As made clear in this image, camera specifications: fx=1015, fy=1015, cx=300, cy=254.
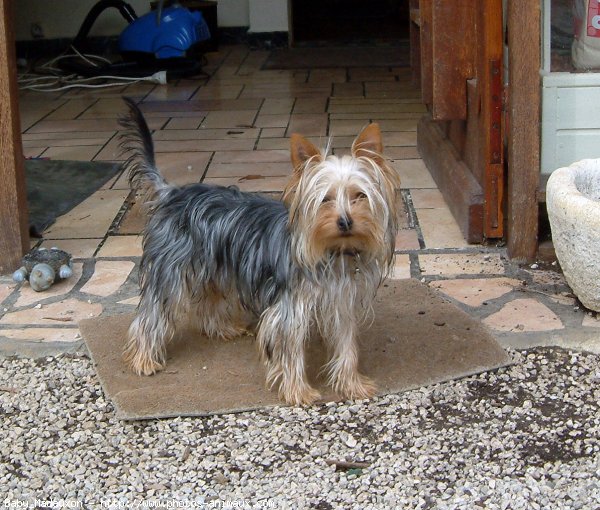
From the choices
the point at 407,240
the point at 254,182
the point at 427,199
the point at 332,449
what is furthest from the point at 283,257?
the point at 254,182

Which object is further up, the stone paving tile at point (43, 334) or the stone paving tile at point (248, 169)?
the stone paving tile at point (248, 169)

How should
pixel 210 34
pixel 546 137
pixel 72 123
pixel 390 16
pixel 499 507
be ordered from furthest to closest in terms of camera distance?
1. pixel 390 16
2. pixel 210 34
3. pixel 72 123
4. pixel 546 137
5. pixel 499 507

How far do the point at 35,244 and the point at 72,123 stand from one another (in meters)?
2.64

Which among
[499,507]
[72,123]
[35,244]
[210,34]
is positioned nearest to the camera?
[499,507]

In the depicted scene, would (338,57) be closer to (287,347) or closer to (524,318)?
(524,318)

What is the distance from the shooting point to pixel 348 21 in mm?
12328

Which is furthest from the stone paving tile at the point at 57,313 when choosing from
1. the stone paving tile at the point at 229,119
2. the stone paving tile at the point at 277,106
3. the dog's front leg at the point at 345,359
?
the stone paving tile at the point at 277,106

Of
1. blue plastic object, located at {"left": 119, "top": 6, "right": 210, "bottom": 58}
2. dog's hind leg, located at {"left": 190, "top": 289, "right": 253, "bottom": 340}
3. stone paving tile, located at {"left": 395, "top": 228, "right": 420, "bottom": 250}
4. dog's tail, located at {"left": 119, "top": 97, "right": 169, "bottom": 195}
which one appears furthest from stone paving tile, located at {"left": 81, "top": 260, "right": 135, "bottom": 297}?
blue plastic object, located at {"left": 119, "top": 6, "right": 210, "bottom": 58}

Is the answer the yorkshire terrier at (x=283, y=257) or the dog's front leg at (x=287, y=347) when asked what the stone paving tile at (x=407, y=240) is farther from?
the dog's front leg at (x=287, y=347)

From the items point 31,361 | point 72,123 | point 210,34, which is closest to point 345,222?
point 31,361

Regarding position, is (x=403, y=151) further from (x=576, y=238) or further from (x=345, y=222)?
(x=345, y=222)

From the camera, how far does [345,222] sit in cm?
304

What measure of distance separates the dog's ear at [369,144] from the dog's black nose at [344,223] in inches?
8.4

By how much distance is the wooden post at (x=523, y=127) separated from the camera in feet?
14.0
